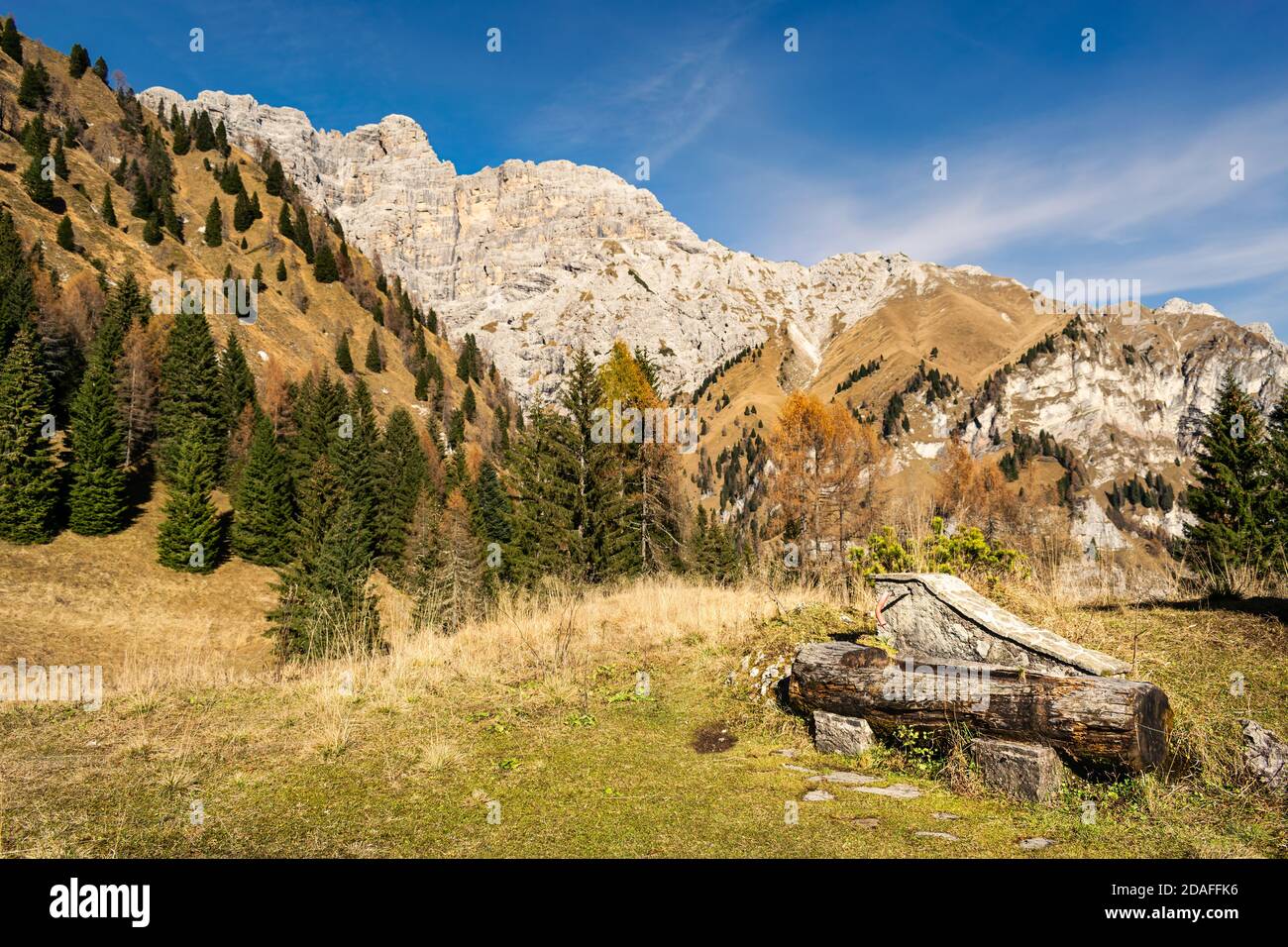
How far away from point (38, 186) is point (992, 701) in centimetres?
10982

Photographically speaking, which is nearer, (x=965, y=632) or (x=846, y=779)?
(x=846, y=779)

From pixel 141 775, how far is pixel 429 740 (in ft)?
8.85

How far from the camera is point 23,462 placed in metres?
39.9

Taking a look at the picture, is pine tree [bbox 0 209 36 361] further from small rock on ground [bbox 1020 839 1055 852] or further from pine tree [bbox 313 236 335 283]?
small rock on ground [bbox 1020 839 1055 852]

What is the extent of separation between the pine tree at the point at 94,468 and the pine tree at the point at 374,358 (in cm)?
5426

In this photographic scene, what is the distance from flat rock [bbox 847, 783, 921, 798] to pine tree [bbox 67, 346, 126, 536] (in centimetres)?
5497

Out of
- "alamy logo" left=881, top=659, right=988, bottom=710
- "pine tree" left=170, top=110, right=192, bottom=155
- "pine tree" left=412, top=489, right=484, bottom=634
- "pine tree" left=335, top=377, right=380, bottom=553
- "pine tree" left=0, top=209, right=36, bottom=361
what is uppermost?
"pine tree" left=170, top=110, right=192, bottom=155

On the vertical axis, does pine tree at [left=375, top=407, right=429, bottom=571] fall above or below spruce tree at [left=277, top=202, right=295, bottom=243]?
below

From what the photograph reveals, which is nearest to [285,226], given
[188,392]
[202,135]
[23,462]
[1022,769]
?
[202,135]

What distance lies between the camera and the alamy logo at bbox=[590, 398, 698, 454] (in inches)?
1251

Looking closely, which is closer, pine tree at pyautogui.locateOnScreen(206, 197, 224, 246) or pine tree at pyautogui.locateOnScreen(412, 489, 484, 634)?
pine tree at pyautogui.locateOnScreen(412, 489, 484, 634)

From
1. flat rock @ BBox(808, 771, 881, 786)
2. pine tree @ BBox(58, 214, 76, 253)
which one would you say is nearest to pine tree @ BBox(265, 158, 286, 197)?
pine tree @ BBox(58, 214, 76, 253)

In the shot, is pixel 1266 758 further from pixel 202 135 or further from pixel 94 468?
pixel 202 135
